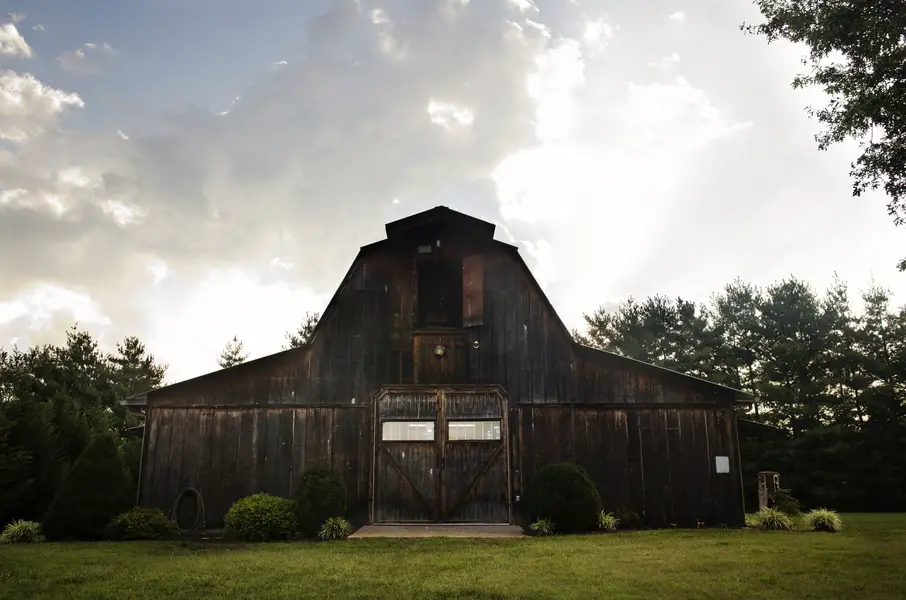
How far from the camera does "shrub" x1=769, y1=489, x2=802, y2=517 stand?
19.2m

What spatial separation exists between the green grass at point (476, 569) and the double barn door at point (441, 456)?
2947mm

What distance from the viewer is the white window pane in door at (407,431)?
15773 millimetres

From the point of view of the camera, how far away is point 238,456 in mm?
15742

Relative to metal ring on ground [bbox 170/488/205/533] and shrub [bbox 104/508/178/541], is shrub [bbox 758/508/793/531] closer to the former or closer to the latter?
metal ring on ground [bbox 170/488/205/533]

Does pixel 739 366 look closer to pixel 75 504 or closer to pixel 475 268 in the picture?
pixel 475 268

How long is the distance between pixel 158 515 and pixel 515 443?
8.38 meters

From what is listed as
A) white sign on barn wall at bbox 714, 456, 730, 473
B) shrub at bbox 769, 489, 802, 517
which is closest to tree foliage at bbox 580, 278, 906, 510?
shrub at bbox 769, 489, 802, 517

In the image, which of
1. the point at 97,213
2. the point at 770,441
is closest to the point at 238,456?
the point at 97,213

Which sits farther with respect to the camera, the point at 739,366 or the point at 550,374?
the point at 739,366

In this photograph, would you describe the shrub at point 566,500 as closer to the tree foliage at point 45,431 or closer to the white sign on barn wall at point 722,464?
the white sign on barn wall at point 722,464

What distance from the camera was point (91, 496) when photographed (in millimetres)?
13844

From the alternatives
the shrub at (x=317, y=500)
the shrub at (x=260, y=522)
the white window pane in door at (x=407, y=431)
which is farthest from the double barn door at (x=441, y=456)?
the shrub at (x=260, y=522)

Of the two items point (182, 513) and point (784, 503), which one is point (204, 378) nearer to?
point (182, 513)

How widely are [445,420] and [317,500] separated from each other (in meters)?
3.63
